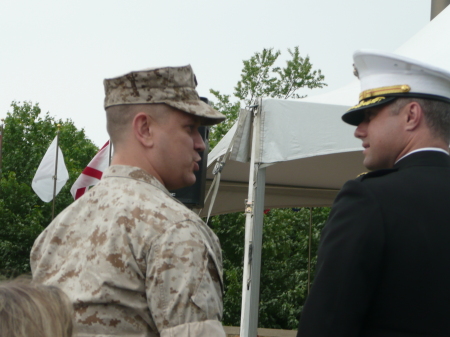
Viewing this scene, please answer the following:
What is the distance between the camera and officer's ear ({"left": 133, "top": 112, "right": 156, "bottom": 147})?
Result: 1.53 meters

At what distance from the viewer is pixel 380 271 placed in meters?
1.56

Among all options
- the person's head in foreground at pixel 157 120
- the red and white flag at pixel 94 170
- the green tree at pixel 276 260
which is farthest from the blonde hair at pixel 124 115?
the green tree at pixel 276 260

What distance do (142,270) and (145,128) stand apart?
0.35 meters

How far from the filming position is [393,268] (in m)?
1.55

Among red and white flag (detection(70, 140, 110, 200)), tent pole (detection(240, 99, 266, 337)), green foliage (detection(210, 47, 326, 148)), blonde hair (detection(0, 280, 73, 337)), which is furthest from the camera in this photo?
green foliage (detection(210, 47, 326, 148))

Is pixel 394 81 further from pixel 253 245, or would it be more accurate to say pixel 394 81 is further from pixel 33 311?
pixel 253 245

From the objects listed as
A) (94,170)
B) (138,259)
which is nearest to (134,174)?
(138,259)

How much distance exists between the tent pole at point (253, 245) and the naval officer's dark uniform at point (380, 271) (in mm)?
2354

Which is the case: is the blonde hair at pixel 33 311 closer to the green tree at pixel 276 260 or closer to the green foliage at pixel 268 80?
the green tree at pixel 276 260

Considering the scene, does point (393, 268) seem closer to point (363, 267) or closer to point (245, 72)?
point (363, 267)

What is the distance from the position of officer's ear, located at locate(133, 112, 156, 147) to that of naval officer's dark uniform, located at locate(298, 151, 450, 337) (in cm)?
48

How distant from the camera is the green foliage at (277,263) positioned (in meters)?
16.7

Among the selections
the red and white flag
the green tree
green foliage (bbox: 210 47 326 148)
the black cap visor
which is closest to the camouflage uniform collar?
the black cap visor

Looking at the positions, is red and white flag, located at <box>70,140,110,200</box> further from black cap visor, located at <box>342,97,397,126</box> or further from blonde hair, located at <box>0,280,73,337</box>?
blonde hair, located at <box>0,280,73,337</box>
